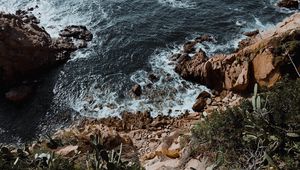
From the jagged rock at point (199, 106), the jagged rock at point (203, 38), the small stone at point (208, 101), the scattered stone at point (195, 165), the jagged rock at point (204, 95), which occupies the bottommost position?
the jagged rock at point (199, 106)

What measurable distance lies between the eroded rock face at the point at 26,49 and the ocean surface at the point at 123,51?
1015 millimetres

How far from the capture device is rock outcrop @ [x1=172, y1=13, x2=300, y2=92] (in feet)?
83.9

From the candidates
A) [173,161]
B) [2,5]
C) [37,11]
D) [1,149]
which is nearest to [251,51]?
[173,161]

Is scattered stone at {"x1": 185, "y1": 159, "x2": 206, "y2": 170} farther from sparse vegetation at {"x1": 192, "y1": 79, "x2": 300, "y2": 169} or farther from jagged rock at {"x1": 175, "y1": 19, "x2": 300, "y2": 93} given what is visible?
jagged rock at {"x1": 175, "y1": 19, "x2": 300, "y2": 93}

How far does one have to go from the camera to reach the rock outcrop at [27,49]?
31.8 meters

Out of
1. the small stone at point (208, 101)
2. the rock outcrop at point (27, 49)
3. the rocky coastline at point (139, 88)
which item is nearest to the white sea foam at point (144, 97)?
the rocky coastline at point (139, 88)

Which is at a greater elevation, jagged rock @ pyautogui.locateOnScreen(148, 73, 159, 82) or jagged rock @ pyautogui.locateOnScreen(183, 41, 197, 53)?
jagged rock @ pyautogui.locateOnScreen(183, 41, 197, 53)

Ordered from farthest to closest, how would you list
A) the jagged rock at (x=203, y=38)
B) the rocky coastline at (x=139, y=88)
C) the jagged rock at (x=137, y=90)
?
the jagged rock at (x=203, y=38), the jagged rock at (x=137, y=90), the rocky coastline at (x=139, y=88)

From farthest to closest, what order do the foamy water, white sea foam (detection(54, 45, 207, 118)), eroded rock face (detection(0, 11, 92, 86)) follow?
eroded rock face (detection(0, 11, 92, 86)) < the foamy water < white sea foam (detection(54, 45, 207, 118))

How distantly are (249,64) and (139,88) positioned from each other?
7688 millimetres

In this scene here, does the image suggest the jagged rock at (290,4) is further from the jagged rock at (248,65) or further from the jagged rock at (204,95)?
the jagged rock at (204,95)

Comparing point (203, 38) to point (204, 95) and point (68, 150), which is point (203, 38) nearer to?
point (204, 95)

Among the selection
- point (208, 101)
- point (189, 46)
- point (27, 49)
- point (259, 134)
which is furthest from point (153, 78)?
point (259, 134)

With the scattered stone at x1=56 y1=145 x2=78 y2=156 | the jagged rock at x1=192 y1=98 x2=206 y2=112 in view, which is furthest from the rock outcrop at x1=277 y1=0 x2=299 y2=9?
the scattered stone at x1=56 y1=145 x2=78 y2=156
